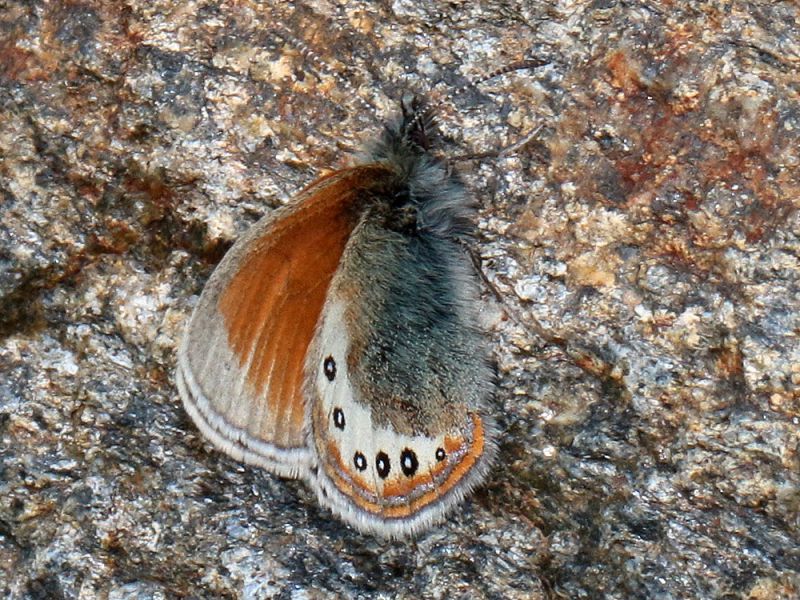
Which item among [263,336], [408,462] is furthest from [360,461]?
[263,336]

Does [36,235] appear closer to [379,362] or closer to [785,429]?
[379,362]

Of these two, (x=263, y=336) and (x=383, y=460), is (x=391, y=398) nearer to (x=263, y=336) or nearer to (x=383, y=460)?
(x=383, y=460)

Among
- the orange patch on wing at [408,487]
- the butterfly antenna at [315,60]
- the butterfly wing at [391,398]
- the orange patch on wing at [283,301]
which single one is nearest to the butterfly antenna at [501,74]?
the butterfly antenna at [315,60]

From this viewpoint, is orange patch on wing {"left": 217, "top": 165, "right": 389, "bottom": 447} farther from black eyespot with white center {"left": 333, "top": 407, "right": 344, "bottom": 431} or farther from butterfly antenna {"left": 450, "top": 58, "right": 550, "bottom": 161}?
butterfly antenna {"left": 450, "top": 58, "right": 550, "bottom": 161}

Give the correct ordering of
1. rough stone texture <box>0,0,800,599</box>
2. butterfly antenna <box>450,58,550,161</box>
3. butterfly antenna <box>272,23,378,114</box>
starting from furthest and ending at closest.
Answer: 1. butterfly antenna <box>272,23,378,114</box>
2. butterfly antenna <box>450,58,550,161</box>
3. rough stone texture <box>0,0,800,599</box>

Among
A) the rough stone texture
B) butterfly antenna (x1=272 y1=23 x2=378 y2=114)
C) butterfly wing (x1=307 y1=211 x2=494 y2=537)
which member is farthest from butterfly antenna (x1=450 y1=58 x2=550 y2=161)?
butterfly wing (x1=307 y1=211 x2=494 y2=537)

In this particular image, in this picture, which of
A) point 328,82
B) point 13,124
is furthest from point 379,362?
point 13,124
